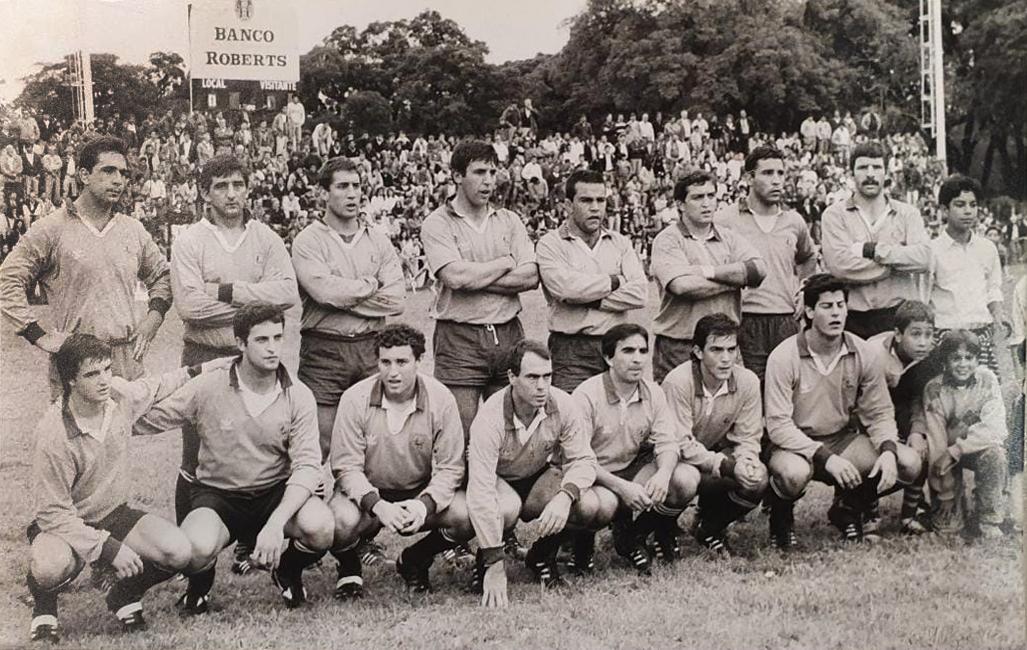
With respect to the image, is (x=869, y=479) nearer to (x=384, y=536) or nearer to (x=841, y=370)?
(x=841, y=370)

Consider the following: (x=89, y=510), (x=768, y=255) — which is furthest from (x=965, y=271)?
(x=89, y=510)

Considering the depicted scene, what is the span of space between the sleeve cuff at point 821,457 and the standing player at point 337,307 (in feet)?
6.46

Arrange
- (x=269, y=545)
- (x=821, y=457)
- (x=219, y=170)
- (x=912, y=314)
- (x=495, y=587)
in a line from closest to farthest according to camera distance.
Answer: (x=269, y=545), (x=495, y=587), (x=219, y=170), (x=821, y=457), (x=912, y=314)

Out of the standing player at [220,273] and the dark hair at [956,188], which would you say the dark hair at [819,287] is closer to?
the dark hair at [956,188]

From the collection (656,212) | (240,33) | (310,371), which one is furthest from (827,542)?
(240,33)

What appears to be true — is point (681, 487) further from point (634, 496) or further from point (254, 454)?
point (254, 454)

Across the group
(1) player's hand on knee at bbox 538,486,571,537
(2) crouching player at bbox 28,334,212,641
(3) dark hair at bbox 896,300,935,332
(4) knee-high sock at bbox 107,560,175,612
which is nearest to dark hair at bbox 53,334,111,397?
(2) crouching player at bbox 28,334,212,641

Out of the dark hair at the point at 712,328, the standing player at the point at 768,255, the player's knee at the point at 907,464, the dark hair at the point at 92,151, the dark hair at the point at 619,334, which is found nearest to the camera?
the dark hair at the point at 92,151

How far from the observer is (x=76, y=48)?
4.39 m

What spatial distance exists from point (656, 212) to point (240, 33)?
1.98 meters

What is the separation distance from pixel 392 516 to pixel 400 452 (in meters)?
0.29

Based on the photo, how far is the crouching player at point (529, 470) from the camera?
4242mm

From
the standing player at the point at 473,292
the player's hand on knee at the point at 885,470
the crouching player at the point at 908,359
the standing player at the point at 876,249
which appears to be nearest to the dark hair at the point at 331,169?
the standing player at the point at 473,292

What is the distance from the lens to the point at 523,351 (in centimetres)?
431
